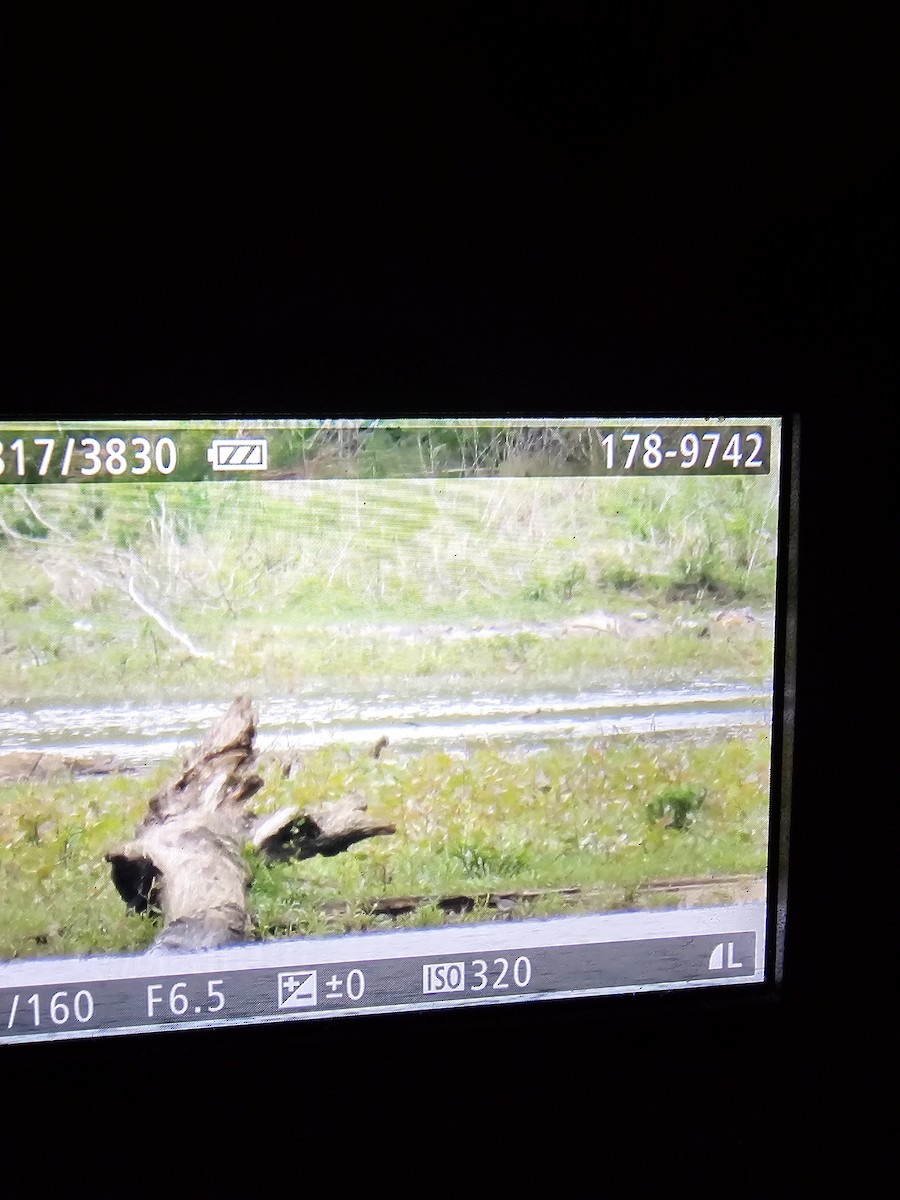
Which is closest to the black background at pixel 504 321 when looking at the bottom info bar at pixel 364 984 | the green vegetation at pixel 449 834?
the bottom info bar at pixel 364 984

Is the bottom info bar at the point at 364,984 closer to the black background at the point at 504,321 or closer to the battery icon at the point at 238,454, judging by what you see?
the black background at the point at 504,321

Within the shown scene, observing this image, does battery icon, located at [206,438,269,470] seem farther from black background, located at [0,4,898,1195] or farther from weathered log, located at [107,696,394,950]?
weathered log, located at [107,696,394,950]

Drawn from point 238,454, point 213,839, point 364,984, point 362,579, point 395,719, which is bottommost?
point 364,984

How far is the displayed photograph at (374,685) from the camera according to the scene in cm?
127

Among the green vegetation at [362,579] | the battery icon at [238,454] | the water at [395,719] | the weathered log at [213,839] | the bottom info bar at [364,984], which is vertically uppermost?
the battery icon at [238,454]

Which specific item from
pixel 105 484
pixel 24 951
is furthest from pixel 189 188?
pixel 24 951

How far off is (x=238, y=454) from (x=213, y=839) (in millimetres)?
489

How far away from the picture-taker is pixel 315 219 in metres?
1.26

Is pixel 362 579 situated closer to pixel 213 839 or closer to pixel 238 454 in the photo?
pixel 238 454

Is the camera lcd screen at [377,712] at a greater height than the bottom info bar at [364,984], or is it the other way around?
the camera lcd screen at [377,712]

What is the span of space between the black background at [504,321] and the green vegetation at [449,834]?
138 mm

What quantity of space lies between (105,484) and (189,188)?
370 millimetres

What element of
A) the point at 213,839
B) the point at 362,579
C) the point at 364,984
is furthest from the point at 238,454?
the point at 364,984

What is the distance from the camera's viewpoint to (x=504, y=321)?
1304 millimetres
